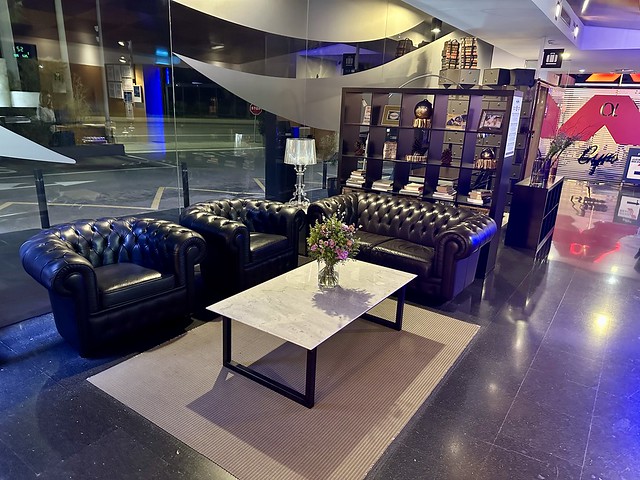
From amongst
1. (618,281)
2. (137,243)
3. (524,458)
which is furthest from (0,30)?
(618,281)

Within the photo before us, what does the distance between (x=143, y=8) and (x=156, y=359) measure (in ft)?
10.8

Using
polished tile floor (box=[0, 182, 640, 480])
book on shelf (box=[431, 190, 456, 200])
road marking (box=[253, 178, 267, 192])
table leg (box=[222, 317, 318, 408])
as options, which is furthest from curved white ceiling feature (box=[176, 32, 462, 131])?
table leg (box=[222, 317, 318, 408])

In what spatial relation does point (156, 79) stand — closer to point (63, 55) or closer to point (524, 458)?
point (63, 55)

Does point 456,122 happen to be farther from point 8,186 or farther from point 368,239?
point 8,186

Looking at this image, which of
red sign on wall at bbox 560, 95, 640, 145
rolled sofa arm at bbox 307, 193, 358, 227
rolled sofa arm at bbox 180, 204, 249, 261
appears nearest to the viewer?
rolled sofa arm at bbox 180, 204, 249, 261

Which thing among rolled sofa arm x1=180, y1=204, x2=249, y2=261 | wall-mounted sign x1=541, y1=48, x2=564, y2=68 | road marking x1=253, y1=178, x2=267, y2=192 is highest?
wall-mounted sign x1=541, y1=48, x2=564, y2=68

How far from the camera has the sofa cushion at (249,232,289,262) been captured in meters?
4.40

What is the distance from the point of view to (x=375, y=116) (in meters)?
5.72

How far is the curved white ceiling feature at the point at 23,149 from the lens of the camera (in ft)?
11.4

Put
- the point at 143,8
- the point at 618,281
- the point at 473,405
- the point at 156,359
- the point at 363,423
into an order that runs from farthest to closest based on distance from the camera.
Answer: the point at 618,281, the point at 143,8, the point at 156,359, the point at 473,405, the point at 363,423

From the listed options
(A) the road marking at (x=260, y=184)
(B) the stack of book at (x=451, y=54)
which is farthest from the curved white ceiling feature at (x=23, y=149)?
(B) the stack of book at (x=451, y=54)

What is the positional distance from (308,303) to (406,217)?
90.0 inches

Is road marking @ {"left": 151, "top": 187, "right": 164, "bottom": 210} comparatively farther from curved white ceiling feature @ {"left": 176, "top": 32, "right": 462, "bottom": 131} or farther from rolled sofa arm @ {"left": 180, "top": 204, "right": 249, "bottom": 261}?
curved white ceiling feature @ {"left": 176, "top": 32, "right": 462, "bottom": 131}

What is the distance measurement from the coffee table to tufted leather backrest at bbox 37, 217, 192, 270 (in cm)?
90
